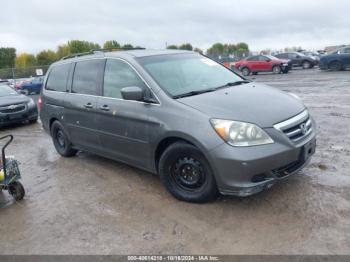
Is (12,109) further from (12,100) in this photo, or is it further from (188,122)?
(188,122)

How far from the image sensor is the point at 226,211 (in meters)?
4.03

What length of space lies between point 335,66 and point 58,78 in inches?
792

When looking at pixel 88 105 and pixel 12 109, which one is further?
pixel 12 109

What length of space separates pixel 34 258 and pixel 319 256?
8.65 ft

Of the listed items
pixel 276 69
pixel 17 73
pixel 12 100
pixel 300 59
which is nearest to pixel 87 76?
pixel 12 100

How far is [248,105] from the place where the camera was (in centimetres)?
406

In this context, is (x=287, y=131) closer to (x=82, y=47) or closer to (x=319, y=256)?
(x=319, y=256)

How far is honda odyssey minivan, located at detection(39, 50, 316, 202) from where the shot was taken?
3748 millimetres

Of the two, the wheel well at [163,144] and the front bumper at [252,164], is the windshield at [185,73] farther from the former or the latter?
the front bumper at [252,164]

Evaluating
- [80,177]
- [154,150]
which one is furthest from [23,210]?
[154,150]

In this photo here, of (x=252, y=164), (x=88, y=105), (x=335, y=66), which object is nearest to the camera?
(x=252, y=164)

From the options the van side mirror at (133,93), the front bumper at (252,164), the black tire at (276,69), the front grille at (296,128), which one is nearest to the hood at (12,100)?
the van side mirror at (133,93)

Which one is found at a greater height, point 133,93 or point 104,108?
point 133,93

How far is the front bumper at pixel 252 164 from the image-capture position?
366cm
